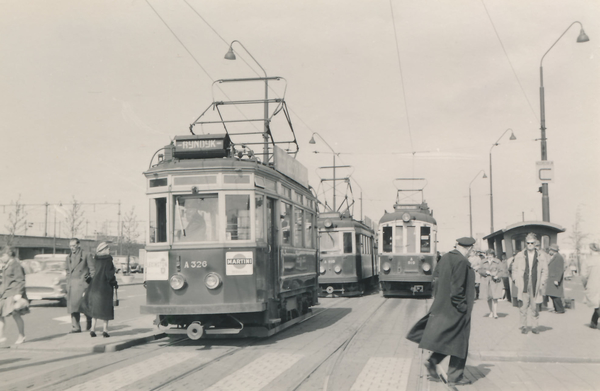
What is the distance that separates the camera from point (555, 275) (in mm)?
15086

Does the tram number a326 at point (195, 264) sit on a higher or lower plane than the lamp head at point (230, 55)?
lower

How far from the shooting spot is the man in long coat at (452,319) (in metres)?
6.91

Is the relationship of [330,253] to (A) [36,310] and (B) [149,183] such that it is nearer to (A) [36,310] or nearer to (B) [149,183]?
(A) [36,310]

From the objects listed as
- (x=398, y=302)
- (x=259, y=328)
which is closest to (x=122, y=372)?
(x=259, y=328)

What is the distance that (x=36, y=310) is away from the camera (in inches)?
699

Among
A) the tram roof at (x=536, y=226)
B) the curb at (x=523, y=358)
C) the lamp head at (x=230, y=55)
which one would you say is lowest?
the curb at (x=523, y=358)

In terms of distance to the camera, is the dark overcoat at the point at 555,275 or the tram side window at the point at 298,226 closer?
the tram side window at the point at 298,226

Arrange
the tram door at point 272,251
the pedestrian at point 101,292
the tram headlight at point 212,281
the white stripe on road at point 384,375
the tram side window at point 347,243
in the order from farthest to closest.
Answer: the tram side window at point 347,243 → the pedestrian at point 101,292 → the tram door at point 272,251 → the tram headlight at point 212,281 → the white stripe on road at point 384,375

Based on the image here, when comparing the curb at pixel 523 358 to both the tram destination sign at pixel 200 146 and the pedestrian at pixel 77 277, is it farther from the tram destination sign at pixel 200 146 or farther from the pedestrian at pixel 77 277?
the pedestrian at pixel 77 277

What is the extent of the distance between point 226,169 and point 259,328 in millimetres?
2684

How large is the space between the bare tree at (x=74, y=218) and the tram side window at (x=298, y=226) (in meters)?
33.4

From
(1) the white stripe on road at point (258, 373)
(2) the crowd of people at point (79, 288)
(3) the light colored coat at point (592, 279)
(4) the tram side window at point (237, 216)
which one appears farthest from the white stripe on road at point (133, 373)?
(3) the light colored coat at point (592, 279)

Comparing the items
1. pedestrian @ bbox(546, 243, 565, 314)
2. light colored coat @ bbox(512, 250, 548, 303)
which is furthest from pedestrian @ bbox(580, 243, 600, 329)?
pedestrian @ bbox(546, 243, 565, 314)

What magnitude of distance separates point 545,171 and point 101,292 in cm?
1239
